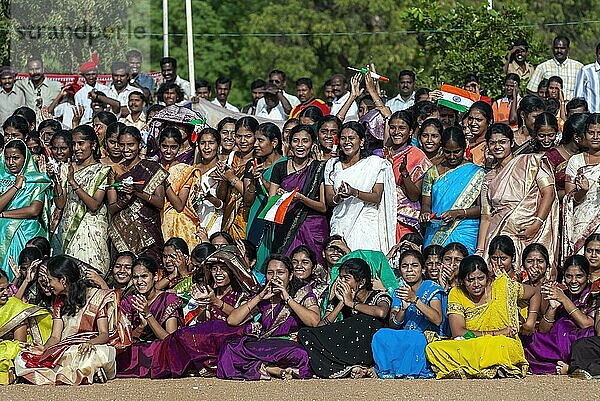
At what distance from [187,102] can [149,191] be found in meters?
3.05

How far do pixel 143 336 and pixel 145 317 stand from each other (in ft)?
0.53

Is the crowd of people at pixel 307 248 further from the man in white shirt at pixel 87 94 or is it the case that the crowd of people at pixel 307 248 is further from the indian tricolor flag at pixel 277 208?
the man in white shirt at pixel 87 94

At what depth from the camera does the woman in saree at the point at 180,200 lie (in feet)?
30.6

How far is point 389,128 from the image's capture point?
958 cm

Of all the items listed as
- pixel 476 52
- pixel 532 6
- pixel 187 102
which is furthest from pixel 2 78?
pixel 532 6

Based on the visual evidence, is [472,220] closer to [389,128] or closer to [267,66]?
[389,128]

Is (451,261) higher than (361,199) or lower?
lower

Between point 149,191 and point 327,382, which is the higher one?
point 149,191

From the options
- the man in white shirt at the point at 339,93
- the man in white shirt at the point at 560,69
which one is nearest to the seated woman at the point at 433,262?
the man in white shirt at the point at 339,93

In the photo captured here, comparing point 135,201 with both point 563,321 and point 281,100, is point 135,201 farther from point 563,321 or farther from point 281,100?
point 281,100

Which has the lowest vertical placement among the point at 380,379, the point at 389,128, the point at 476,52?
the point at 380,379

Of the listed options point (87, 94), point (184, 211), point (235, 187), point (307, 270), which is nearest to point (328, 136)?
point (235, 187)

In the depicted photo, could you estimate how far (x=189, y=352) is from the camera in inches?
313

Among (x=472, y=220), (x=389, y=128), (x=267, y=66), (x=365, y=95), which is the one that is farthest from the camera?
(x=267, y=66)
